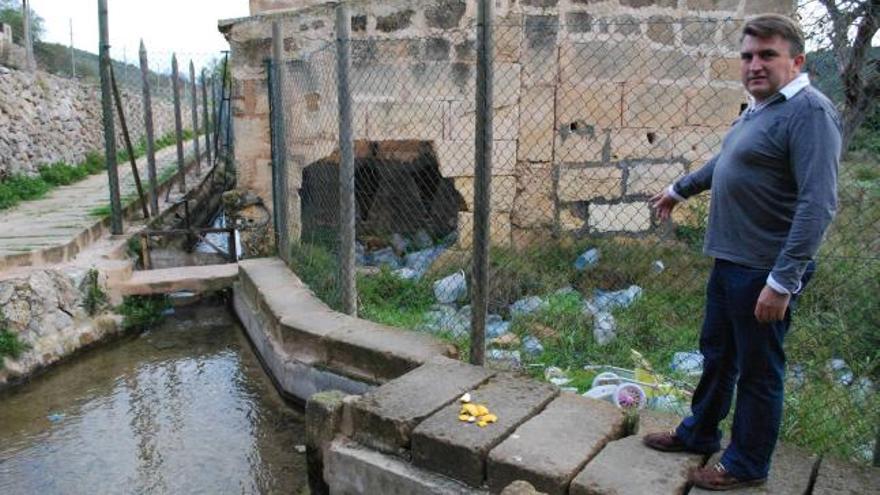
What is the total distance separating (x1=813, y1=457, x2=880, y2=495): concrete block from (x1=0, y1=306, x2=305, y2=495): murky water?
7.69ft

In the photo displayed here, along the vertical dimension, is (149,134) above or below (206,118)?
below

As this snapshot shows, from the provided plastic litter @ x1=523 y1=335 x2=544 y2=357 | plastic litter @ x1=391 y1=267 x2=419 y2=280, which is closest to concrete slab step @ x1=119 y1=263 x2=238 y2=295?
plastic litter @ x1=391 y1=267 x2=419 y2=280

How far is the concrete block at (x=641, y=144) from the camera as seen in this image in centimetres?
605

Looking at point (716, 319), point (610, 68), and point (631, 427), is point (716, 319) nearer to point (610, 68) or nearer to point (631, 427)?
point (631, 427)

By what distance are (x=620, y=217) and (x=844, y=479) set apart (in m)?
3.81

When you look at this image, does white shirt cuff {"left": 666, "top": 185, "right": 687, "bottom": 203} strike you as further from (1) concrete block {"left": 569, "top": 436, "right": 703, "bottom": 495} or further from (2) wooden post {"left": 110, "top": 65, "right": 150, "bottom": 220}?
(2) wooden post {"left": 110, "top": 65, "right": 150, "bottom": 220}

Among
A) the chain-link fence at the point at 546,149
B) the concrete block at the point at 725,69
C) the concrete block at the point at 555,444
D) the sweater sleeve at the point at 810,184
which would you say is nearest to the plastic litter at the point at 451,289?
the chain-link fence at the point at 546,149

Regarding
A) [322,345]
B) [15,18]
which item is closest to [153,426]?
[322,345]

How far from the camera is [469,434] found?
2.85 meters

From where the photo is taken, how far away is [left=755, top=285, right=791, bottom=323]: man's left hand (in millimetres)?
2223

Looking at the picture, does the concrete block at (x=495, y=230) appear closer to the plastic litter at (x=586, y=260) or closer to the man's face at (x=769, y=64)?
the plastic litter at (x=586, y=260)

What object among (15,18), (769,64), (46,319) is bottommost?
(46,319)

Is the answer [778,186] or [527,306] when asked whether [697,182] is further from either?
[527,306]

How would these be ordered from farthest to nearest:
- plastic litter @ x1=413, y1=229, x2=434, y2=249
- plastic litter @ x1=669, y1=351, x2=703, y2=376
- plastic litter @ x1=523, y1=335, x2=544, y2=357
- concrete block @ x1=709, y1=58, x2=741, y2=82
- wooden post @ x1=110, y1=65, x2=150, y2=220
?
wooden post @ x1=110, y1=65, x2=150, y2=220 < plastic litter @ x1=413, y1=229, x2=434, y2=249 < concrete block @ x1=709, y1=58, x2=741, y2=82 < plastic litter @ x1=523, y1=335, x2=544, y2=357 < plastic litter @ x1=669, y1=351, x2=703, y2=376
